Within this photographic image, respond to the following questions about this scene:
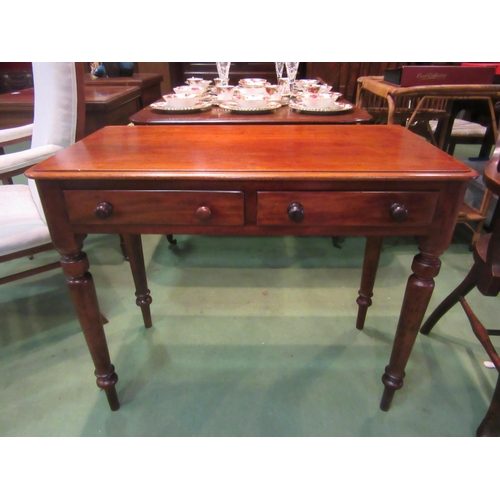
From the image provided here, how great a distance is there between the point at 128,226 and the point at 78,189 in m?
0.13

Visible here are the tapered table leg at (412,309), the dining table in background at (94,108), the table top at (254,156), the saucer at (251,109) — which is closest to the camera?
the table top at (254,156)

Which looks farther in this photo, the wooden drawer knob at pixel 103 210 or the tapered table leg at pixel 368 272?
the tapered table leg at pixel 368 272

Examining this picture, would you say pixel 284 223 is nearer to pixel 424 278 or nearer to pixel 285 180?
pixel 285 180

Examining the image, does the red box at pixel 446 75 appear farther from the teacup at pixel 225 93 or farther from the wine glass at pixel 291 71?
the teacup at pixel 225 93

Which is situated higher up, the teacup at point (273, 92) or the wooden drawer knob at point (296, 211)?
the teacup at point (273, 92)

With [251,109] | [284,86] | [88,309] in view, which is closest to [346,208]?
[88,309]

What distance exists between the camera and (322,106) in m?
1.52

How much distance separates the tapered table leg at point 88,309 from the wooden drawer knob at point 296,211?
52cm

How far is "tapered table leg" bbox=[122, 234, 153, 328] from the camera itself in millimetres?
1217

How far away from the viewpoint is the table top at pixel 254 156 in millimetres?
734

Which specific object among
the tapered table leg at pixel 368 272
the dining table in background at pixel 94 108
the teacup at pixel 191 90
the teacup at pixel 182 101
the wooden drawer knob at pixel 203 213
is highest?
the teacup at pixel 191 90

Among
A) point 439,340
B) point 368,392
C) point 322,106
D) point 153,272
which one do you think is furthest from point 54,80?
point 439,340

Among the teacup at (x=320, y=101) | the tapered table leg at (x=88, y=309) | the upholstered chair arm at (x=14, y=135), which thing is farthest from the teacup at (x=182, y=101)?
the tapered table leg at (x=88, y=309)

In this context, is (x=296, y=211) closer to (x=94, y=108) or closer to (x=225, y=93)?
(x=225, y=93)
